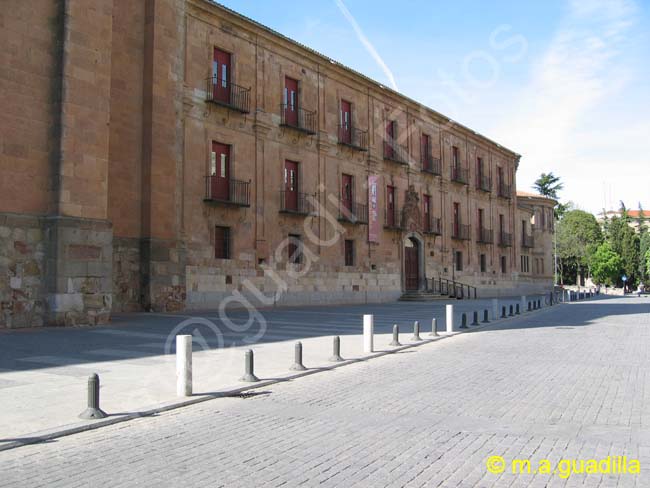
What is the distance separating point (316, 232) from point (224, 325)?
1111 cm

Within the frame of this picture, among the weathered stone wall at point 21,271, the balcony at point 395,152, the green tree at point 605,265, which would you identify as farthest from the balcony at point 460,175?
the green tree at point 605,265

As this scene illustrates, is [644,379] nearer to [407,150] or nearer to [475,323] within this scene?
[475,323]

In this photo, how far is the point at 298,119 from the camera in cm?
2597

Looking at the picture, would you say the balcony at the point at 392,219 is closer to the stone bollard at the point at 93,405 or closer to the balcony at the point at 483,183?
the balcony at the point at 483,183

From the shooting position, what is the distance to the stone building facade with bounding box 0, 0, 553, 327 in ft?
47.6

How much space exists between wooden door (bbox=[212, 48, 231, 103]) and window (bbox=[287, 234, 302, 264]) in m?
6.42

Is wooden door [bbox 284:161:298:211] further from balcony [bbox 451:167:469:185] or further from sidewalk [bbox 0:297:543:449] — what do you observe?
balcony [bbox 451:167:469:185]

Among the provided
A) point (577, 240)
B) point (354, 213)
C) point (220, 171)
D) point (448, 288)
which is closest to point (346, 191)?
point (354, 213)

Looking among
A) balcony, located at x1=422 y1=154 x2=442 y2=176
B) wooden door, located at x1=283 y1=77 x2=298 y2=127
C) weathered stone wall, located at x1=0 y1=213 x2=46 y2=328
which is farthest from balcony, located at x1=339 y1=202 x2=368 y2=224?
weathered stone wall, located at x1=0 y1=213 x2=46 y2=328

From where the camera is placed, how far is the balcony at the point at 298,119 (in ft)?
82.5

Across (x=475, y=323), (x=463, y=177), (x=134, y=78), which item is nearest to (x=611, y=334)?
(x=475, y=323)

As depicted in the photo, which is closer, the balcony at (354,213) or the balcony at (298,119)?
the balcony at (298,119)

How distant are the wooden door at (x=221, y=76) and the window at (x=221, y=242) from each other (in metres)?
4.95

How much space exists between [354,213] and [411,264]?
6.47m
